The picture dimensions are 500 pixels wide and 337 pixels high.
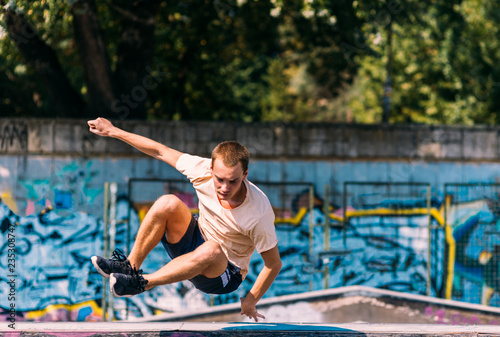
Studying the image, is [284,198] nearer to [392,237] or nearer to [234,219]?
[392,237]

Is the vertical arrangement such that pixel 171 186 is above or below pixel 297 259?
above

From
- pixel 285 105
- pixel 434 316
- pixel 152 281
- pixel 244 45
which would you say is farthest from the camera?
pixel 285 105

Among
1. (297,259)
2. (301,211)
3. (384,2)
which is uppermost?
(384,2)

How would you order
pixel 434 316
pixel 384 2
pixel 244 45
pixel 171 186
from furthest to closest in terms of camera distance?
1. pixel 244 45
2. pixel 384 2
3. pixel 171 186
4. pixel 434 316

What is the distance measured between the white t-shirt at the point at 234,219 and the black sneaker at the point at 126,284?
2.13 ft

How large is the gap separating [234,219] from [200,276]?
583mm

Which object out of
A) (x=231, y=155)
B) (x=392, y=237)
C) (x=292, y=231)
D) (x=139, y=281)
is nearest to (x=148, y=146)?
(x=231, y=155)

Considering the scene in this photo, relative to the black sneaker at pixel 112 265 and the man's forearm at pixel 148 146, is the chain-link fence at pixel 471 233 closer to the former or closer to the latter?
the man's forearm at pixel 148 146

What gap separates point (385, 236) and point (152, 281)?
A: 572cm

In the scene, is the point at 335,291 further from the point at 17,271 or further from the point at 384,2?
the point at 384,2

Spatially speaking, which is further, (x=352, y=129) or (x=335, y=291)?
(x=352, y=129)

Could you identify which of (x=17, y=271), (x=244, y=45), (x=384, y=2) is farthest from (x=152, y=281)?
(x=244, y=45)

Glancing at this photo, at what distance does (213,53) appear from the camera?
15.6m

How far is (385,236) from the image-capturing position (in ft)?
30.9
